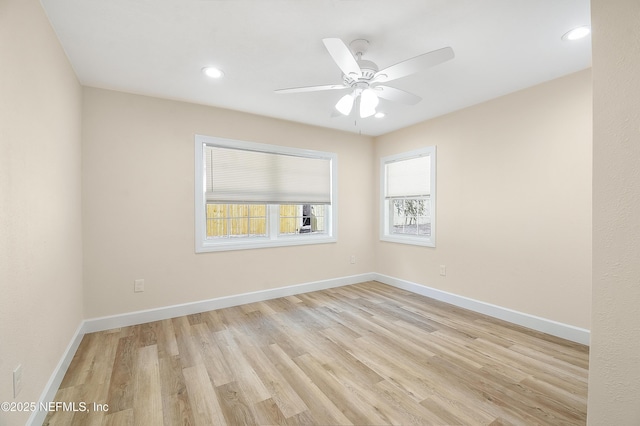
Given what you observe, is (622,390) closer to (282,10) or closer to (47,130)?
(282,10)

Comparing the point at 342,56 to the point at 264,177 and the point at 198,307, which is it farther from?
the point at 198,307

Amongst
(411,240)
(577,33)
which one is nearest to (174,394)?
(411,240)

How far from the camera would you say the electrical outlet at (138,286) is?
9.95ft

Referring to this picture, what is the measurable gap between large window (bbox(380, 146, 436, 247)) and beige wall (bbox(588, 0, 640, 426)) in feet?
8.96

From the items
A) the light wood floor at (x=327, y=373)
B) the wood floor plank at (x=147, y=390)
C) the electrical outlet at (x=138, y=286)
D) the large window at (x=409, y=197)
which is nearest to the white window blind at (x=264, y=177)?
the large window at (x=409, y=197)

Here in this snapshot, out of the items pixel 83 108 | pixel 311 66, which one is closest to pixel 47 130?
pixel 83 108

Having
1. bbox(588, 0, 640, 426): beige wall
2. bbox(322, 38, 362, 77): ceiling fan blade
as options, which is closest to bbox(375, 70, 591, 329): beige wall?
bbox(588, 0, 640, 426): beige wall

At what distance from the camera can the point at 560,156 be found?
2.70m

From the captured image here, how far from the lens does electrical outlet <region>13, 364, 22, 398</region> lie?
1331mm

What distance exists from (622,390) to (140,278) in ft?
12.5

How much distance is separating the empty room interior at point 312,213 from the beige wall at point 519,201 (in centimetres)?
2

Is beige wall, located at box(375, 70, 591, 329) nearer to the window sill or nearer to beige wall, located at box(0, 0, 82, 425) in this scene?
the window sill

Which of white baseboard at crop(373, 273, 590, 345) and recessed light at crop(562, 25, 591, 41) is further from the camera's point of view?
white baseboard at crop(373, 273, 590, 345)

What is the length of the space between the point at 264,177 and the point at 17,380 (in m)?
2.95
